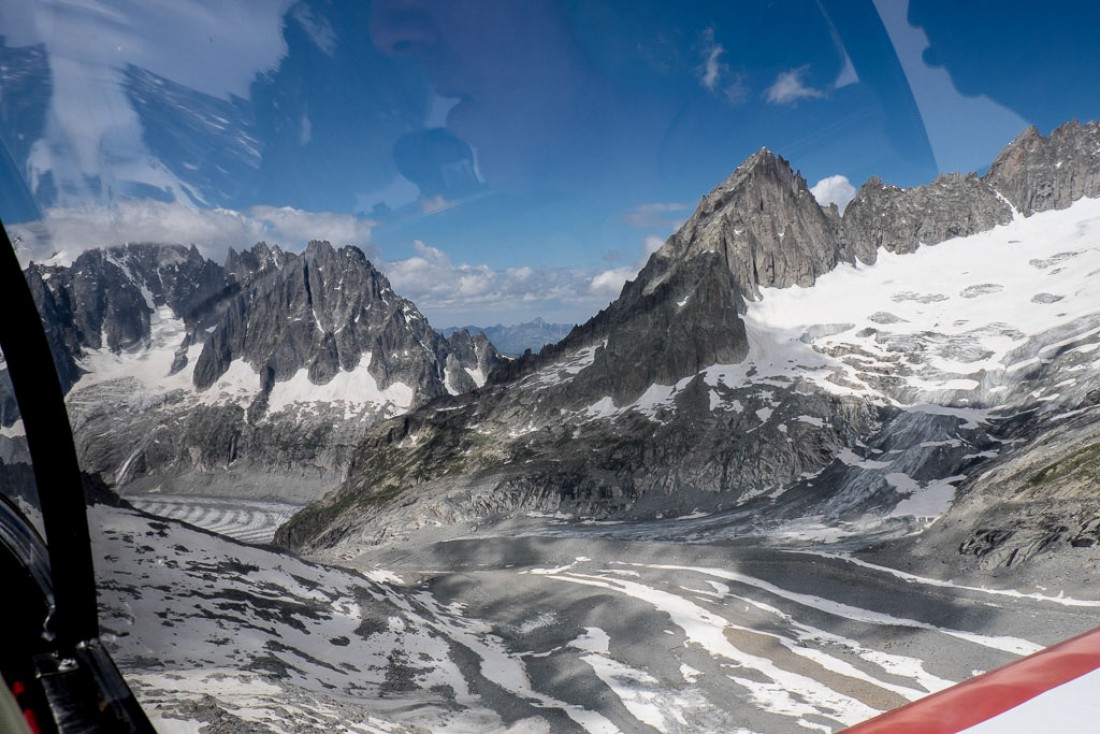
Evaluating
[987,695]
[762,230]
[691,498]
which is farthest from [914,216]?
[987,695]

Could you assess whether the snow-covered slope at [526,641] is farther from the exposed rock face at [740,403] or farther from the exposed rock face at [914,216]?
the exposed rock face at [914,216]

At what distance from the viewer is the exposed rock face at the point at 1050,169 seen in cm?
15850

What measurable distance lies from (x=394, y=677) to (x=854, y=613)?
28.8m

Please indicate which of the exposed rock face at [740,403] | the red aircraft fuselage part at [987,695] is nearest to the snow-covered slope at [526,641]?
the red aircraft fuselage part at [987,695]

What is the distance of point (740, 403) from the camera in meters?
105

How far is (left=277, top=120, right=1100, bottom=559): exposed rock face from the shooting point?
84688 millimetres

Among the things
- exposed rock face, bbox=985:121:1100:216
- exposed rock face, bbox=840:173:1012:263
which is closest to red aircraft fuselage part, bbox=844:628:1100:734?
exposed rock face, bbox=840:173:1012:263

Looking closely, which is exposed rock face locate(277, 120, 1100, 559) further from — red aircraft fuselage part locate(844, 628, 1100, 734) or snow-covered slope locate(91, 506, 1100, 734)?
red aircraft fuselage part locate(844, 628, 1100, 734)

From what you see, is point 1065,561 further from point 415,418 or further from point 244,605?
point 415,418

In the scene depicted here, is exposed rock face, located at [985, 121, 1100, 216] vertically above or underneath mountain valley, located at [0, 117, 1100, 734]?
above

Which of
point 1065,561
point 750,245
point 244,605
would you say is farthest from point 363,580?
point 750,245

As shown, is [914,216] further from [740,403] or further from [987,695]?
[987,695]

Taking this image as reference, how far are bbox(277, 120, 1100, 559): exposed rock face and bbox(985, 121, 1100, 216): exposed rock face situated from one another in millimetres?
845

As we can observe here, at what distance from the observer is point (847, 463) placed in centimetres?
8612
